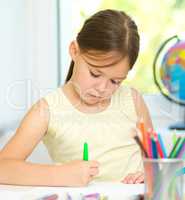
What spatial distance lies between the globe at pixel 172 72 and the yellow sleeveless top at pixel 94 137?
543 millimetres

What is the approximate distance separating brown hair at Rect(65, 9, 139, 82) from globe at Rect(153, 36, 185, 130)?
2.11 ft

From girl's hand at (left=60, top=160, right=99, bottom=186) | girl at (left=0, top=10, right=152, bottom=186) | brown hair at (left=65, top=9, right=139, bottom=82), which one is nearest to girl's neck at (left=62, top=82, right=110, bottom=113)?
girl at (left=0, top=10, right=152, bottom=186)

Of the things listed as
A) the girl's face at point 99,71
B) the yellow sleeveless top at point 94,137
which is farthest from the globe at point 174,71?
Answer: the girl's face at point 99,71

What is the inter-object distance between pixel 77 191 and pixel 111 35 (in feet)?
1.34

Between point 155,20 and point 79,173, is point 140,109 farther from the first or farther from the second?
point 155,20

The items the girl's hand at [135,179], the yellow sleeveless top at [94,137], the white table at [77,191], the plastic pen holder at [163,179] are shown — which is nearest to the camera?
the plastic pen holder at [163,179]

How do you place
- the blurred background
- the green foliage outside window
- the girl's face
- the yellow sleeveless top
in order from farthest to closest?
the green foliage outside window → the blurred background → the yellow sleeveless top → the girl's face

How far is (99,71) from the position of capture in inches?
45.0

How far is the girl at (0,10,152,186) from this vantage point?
3.35ft

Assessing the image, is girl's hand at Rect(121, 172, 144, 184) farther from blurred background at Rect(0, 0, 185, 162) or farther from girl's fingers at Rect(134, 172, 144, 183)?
blurred background at Rect(0, 0, 185, 162)

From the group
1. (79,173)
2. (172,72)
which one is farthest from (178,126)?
(79,173)

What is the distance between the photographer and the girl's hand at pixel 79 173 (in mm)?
972

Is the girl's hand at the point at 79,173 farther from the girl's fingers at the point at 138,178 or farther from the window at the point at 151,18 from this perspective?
the window at the point at 151,18

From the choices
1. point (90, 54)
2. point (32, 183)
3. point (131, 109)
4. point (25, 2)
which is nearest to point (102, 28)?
point (90, 54)
